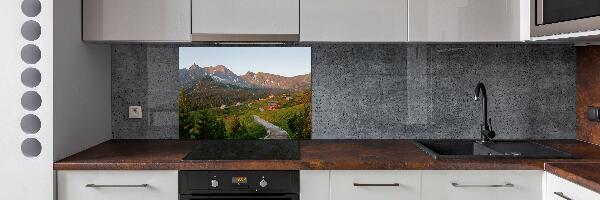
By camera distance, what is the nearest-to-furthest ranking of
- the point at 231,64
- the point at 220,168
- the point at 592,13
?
the point at 592,13 < the point at 220,168 < the point at 231,64

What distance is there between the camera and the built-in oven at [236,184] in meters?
2.43

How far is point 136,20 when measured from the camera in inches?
107

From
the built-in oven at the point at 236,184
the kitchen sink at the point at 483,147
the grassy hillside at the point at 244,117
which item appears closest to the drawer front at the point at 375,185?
the built-in oven at the point at 236,184

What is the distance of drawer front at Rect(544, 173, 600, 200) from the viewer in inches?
80.0

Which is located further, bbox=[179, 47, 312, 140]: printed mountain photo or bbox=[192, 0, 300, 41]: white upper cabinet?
bbox=[179, 47, 312, 140]: printed mountain photo

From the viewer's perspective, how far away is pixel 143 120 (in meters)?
3.16

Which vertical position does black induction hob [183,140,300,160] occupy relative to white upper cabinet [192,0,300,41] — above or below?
below

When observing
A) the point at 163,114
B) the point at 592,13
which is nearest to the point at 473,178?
the point at 592,13

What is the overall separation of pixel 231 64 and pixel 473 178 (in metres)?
1.36

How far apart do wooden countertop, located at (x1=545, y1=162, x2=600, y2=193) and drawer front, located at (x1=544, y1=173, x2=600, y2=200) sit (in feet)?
0.07
